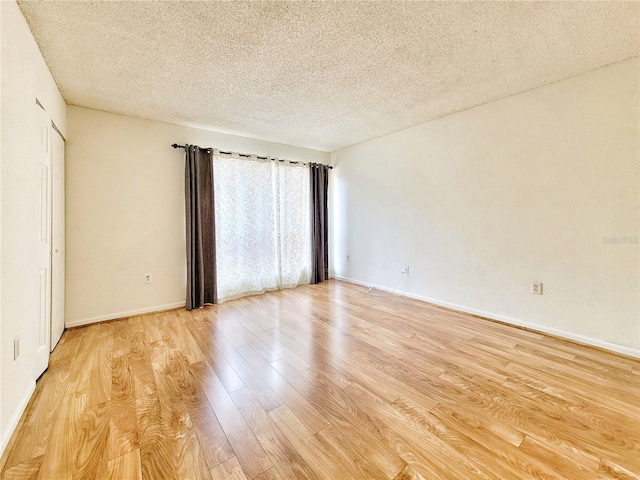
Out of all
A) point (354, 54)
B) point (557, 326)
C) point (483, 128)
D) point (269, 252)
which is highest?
point (354, 54)

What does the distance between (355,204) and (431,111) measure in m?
1.87

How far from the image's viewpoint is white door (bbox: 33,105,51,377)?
1.94 metres

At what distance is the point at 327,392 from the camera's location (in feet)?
5.63

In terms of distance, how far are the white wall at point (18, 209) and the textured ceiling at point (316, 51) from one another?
29 cm

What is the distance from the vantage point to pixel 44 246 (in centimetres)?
209

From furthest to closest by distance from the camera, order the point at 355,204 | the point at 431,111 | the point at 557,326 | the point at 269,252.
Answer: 1. the point at 355,204
2. the point at 269,252
3. the point at 431,111
4. the point at 557,326

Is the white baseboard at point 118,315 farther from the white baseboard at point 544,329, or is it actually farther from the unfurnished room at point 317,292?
the white baseboard at point 544,329

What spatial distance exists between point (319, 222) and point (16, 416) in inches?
152

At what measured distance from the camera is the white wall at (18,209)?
136cm

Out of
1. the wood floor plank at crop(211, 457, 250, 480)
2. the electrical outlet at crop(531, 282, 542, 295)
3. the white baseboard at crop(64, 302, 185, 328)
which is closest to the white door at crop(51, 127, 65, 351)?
the white baseboard at crop(64, 302, 185, 328)

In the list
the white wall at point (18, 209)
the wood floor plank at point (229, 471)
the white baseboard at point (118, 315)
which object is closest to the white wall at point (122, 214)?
the white baseboard at point (118, 315)

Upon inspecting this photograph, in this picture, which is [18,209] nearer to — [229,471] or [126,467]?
[126,467]

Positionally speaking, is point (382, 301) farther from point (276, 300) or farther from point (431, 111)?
point (431, 111)

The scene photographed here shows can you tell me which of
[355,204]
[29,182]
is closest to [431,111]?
[355,204]
